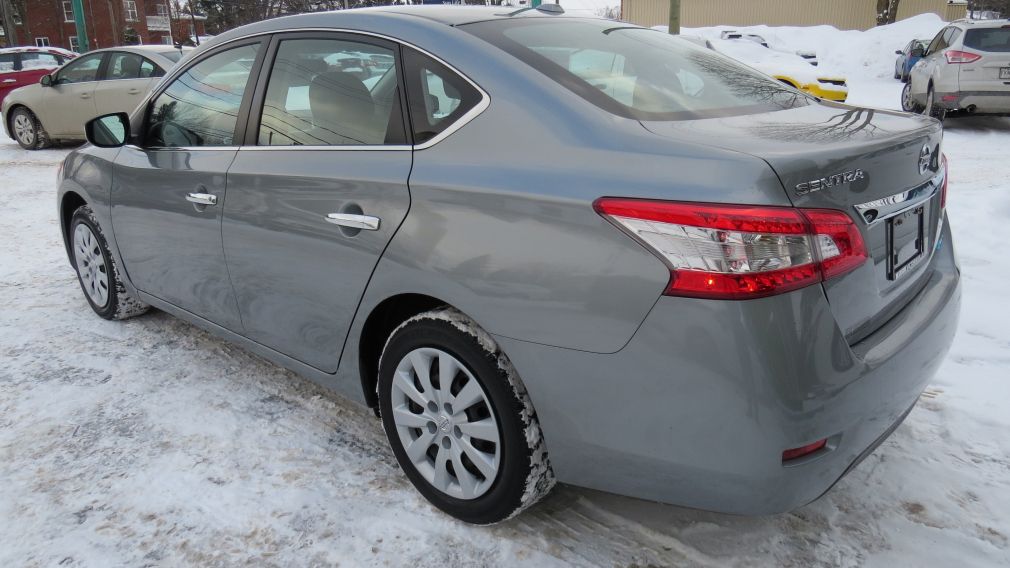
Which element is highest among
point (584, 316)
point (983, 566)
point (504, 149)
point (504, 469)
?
point (504, 149)

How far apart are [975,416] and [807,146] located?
1.80m

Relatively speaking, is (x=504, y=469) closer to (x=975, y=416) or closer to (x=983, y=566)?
(x=983, y=566)

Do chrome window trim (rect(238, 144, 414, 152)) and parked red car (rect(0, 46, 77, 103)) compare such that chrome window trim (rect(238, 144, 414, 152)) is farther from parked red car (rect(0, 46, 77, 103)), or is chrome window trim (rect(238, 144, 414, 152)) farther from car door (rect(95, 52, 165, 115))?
parked red car (rect(0, 46, 77, 103))

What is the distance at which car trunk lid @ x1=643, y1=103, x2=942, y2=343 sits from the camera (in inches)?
72.1

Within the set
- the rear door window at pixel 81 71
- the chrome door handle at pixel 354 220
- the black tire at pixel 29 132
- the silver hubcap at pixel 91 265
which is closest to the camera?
the chrome door handle at pixel 354 220

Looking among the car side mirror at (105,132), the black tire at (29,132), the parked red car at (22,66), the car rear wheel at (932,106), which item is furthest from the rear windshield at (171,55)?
the car rear wheel at (932,106)

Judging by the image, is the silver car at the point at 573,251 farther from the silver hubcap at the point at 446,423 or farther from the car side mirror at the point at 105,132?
the car side mirror at the point at 105,132

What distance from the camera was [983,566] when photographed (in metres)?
2.18

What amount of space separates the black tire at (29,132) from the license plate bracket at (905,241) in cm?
1365

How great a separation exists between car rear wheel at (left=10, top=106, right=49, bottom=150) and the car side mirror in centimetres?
1033

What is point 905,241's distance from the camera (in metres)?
2.17

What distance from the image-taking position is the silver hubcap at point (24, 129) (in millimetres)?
12484

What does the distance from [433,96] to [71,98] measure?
11.8 m

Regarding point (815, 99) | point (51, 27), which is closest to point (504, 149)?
point (815, 99)
